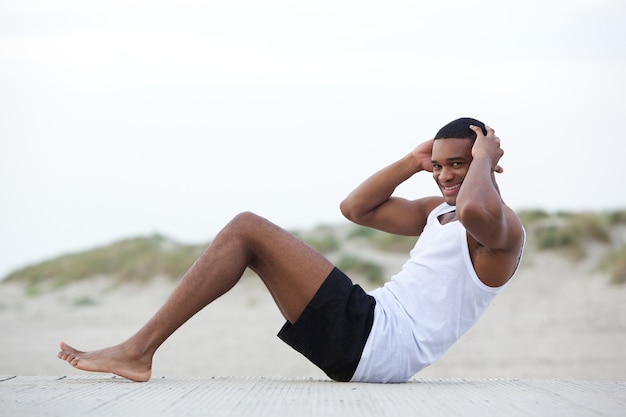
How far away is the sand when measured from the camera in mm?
10406

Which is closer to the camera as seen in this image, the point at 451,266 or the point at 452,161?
the point at 451,266

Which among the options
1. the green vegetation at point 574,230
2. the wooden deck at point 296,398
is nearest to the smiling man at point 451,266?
the wooden deck at point 296,398

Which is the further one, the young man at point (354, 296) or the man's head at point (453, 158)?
the man's head at point (453, 158)

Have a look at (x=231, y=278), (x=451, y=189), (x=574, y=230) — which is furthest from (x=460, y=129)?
(x=574, y=230)

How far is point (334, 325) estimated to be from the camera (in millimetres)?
3582

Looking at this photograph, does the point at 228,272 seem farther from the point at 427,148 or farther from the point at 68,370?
the point at 68,370

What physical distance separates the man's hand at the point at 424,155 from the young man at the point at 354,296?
41 cm

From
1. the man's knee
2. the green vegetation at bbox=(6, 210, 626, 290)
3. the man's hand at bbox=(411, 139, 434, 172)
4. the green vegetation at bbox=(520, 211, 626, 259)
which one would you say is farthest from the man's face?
the green vegetation at bbox=(520, 211, 626, 259)

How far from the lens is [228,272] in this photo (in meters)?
3.51

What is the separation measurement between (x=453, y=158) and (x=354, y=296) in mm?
715

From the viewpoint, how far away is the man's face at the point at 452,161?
12.4 ft

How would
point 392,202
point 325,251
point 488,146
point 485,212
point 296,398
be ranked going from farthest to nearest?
1. point 325,251
2. point 392,202
3. point 488,146
4. point 485,212
5. point 296,398

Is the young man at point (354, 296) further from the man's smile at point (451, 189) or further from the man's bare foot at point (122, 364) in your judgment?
the man's smile at point (451, 189)

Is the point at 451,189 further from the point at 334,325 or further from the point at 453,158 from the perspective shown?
the point at 334,325
